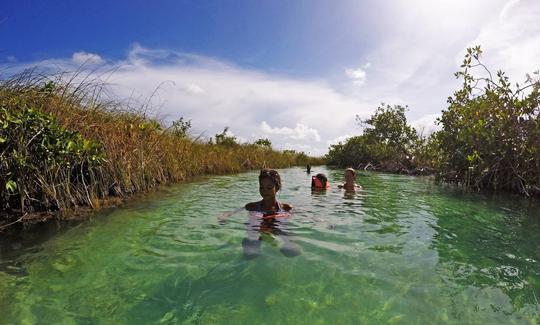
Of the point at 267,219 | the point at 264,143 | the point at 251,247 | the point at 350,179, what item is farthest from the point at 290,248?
the point at 264,143

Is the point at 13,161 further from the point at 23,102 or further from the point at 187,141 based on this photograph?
→ the point at 187,141

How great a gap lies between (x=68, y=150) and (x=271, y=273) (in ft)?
12.9

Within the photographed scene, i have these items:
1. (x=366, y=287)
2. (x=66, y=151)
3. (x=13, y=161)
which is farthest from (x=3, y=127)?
(x=366, y=287)

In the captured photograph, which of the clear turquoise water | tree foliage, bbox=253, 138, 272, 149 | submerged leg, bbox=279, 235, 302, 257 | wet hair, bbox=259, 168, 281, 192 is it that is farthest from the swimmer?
tree foliage, bbox=253, 138, 272, 149

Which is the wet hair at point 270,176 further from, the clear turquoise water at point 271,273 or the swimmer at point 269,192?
the clear turquoise water at point 271,273

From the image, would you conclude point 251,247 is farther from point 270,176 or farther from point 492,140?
point 492,140

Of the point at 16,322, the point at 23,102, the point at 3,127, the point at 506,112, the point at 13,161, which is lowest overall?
the point at 16,322

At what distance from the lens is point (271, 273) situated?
3.55 m

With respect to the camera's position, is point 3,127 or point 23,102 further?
point 23,102

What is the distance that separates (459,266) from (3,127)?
19.6ft

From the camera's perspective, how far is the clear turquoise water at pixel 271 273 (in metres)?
2.78

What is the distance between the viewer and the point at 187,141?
41.5ft

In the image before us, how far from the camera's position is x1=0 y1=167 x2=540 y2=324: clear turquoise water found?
278cm

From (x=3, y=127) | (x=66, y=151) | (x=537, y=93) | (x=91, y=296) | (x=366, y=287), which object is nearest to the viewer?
(x=91, y=296)
